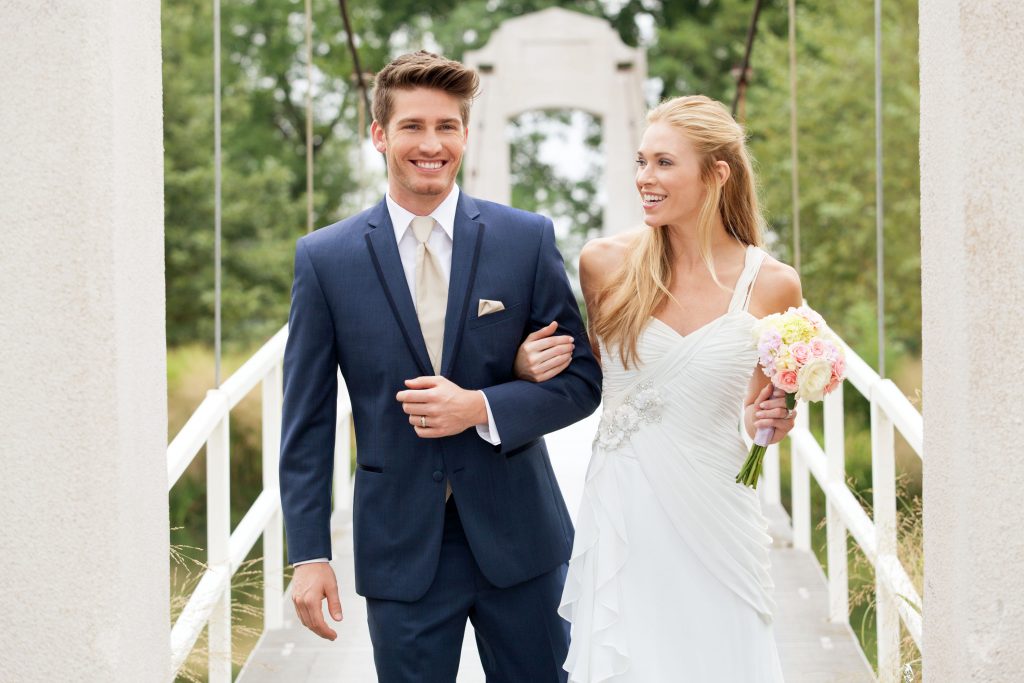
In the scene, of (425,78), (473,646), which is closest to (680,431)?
(425,78)

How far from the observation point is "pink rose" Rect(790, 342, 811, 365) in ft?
9.41

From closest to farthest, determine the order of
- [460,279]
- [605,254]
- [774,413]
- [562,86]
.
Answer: [460,279] → [774,413] → [605,254] → [562,86]

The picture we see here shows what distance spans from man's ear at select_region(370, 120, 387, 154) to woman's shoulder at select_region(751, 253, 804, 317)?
881 millimetres

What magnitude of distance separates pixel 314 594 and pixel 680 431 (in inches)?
34.0

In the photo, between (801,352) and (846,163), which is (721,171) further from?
(846,163)

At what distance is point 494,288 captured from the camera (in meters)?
2.83

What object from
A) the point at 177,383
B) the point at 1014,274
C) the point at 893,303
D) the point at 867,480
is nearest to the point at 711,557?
the point at 1014,274

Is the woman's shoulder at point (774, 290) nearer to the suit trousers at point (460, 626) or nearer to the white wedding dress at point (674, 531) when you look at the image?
the white wedding dress at point (674, 531)

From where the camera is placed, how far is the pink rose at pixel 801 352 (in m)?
2.87

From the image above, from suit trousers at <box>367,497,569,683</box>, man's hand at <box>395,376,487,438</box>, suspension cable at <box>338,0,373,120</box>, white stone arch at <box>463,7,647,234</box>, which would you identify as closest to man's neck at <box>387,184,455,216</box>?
man's hand at <box>395,376,487,438</box>

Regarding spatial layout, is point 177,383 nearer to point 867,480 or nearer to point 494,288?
point 867,480

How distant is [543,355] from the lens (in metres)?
2.80

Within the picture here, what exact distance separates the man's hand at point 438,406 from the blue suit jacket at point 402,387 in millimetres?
68

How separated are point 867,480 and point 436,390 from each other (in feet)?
36.8
